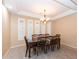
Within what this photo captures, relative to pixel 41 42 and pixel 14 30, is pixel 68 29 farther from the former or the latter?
pixel 14 30

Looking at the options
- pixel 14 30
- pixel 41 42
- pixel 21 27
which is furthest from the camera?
pixel 21 27

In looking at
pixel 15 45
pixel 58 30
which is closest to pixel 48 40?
pixel 15 45

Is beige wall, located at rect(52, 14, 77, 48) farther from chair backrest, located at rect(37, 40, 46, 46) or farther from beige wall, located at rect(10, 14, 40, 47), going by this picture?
beige wall, located at rect(10, 14, 40, 47)

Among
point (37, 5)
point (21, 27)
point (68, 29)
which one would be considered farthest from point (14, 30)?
point (68, 29)

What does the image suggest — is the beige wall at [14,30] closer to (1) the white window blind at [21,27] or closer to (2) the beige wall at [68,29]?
(1) the white window blind at [21,27]

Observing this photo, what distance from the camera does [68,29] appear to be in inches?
271

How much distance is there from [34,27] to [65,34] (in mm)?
2904

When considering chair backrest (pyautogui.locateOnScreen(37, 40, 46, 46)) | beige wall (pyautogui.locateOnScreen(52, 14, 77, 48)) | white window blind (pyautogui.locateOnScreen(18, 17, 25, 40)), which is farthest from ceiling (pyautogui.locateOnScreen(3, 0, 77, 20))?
chair backrest (pyautogui.locateOnScreen(37, 40, 46, 46))

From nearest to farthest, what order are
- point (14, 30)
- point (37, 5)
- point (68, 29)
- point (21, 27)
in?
point (37, 5) → point (14, 30) → point (21, 27) → point (68, 29)

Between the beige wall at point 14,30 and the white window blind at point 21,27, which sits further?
the white window blind at point 21,27

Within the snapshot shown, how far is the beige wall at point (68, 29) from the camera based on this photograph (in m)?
6.15

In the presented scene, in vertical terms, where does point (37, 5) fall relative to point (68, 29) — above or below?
above

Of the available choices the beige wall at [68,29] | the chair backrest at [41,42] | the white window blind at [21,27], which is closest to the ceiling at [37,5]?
the white window blind at [21,27]

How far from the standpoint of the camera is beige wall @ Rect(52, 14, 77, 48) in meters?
6.15
